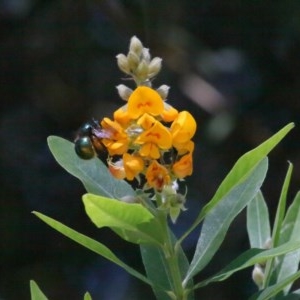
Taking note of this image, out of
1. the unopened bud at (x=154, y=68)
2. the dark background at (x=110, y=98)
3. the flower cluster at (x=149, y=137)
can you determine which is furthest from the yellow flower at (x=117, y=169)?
the dark background at (x=110, y=98)

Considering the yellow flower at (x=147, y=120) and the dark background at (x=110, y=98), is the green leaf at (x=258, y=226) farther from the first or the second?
the dark background at (x=110, y=98)

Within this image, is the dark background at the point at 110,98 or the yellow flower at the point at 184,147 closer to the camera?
the yellow flower at the point at 184,147

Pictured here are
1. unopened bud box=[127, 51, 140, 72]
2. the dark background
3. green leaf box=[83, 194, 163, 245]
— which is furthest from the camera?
the dark background

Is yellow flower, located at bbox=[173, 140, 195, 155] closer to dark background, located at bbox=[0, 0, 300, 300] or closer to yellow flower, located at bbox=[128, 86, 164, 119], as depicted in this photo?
yellow flower, located at bbox=[128, 86, 164, 119]

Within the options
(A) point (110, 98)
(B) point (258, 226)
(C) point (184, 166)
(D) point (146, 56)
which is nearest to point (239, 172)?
(C) point (184, 166)

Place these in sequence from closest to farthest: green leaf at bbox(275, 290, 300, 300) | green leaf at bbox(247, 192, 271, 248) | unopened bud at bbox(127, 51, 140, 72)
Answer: unopened bud at bbox(127, 51, 140, 72) → green leaf at bbox(275, 290, 300, 300) → green leaf at bbox(247, 192, 271, 248)

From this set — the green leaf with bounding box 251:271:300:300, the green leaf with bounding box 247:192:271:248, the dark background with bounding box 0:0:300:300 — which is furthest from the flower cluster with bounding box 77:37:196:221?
the dark background with bounding box 0:0:300:300
